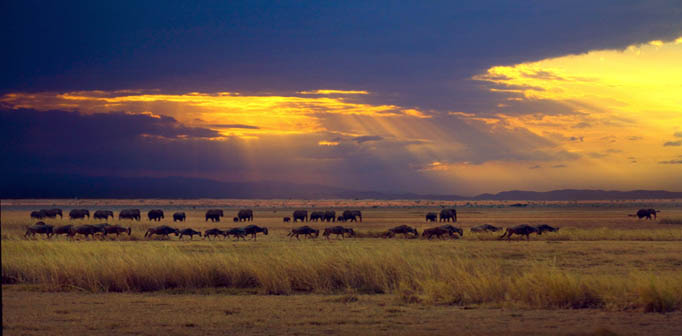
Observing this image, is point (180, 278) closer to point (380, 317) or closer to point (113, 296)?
point (113, 296)

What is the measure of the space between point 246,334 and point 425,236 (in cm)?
3751

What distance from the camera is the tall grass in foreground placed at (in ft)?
58.2

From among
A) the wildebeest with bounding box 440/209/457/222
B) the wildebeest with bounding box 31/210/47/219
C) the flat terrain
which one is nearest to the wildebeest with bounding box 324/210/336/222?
the wildebeest with bounding box 440/209/457/222

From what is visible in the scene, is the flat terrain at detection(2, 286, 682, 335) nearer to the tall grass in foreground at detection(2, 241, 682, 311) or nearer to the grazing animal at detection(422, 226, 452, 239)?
the tall grass in foreground at detection(2, 241, 682, 311)

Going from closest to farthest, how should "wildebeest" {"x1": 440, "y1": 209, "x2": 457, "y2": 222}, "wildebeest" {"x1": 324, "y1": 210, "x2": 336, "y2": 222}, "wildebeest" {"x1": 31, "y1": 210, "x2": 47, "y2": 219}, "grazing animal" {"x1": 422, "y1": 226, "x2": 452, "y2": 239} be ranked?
"grazing animal" {"x1": 422, "y1": 226, "x2": 452, "y2": 239}, "wildebeest" {"x1": 31, "y1": 210, "x2": 47, "y2": 219}, "wildebeest" {"x1": 440, "y1": 209, "x2": 457, "y2": 222}, "wildebeest" {"x1": 324, "y1": 210, "x2": 336, "y2": 222}

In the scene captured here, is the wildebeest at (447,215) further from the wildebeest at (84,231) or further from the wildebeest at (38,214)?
the wildebeest at (84,231)

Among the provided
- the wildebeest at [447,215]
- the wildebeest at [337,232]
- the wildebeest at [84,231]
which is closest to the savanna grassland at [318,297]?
the wildebeest at [84,231]

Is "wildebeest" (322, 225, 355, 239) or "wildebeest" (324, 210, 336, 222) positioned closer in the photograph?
"wildebeest" (322, 225, 355, 239)

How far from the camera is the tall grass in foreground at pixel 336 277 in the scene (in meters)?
17.8

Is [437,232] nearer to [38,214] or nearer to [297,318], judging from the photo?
[297,318]

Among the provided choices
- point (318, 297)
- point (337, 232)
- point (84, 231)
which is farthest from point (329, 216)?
point (318, 297)

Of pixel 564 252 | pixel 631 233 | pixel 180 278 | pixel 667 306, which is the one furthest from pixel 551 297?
pixel 631 233

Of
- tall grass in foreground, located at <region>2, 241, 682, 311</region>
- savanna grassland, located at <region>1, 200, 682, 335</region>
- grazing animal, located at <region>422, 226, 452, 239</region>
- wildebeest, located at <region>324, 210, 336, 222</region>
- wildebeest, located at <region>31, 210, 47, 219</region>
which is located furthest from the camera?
wildebeest, located at <region>324, 210, 336, 222</region>

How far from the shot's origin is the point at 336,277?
21.9 m
